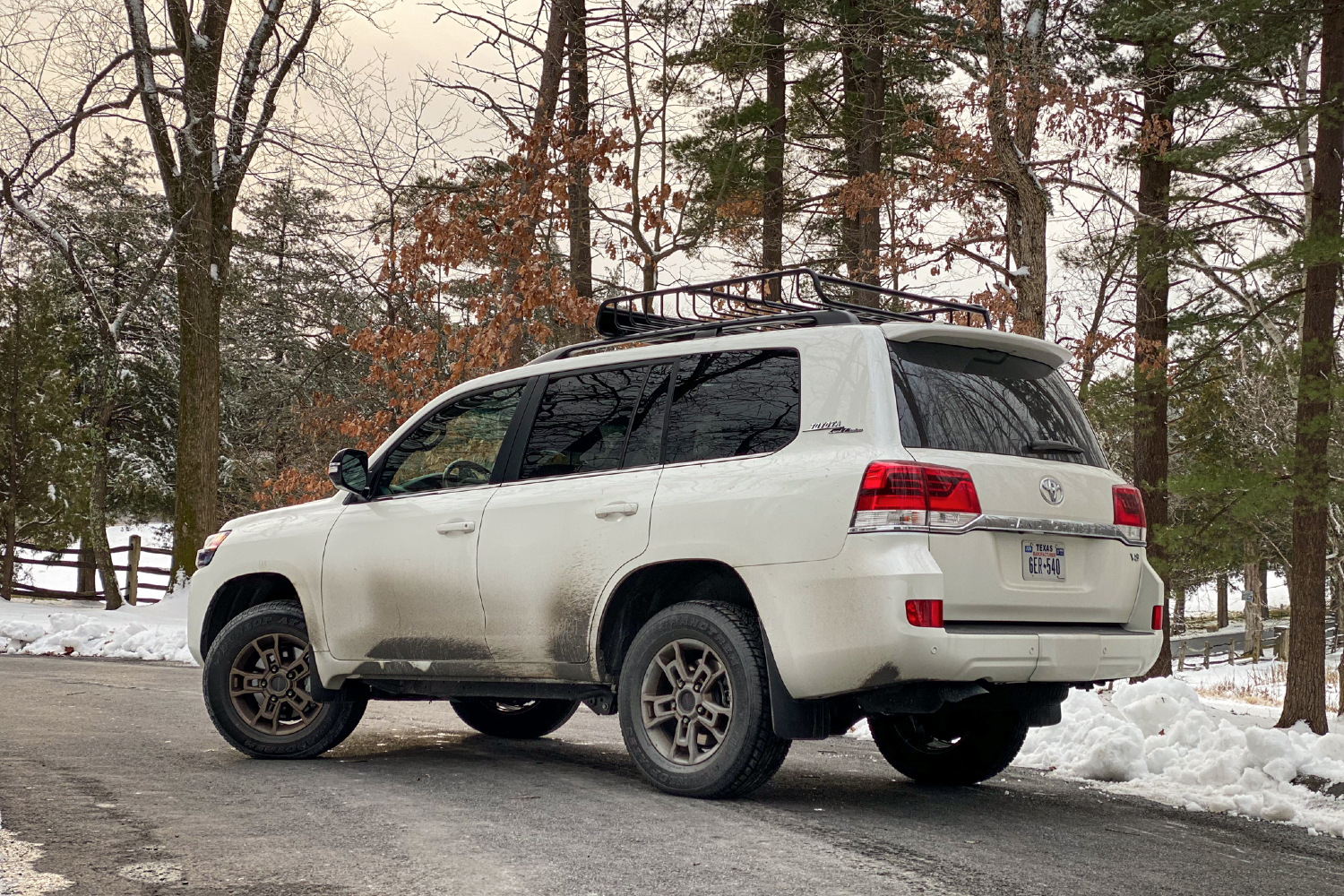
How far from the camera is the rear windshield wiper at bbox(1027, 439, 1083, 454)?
575 centimetres

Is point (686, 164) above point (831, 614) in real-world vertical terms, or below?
above

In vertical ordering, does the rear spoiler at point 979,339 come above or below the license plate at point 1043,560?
above

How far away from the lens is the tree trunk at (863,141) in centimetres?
1872

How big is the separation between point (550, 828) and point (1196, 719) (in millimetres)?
4345

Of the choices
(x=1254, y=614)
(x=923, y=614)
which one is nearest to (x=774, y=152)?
(x=923, y=614)

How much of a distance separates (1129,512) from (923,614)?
1.51 m

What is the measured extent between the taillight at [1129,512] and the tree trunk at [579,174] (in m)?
10.1

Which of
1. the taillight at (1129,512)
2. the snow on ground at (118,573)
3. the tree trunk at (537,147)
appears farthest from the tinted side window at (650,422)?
the snow on ground at (118,573)

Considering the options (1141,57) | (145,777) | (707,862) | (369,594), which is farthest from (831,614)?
(1141,57)

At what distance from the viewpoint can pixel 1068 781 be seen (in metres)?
7.26

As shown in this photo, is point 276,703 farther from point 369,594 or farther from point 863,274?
point 863,274

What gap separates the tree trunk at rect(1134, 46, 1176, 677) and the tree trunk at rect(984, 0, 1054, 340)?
163cm

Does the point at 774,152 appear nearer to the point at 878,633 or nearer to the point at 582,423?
the point at 582,423

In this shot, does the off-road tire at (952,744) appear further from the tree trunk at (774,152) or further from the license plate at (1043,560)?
the tree trunk at (774,152)
